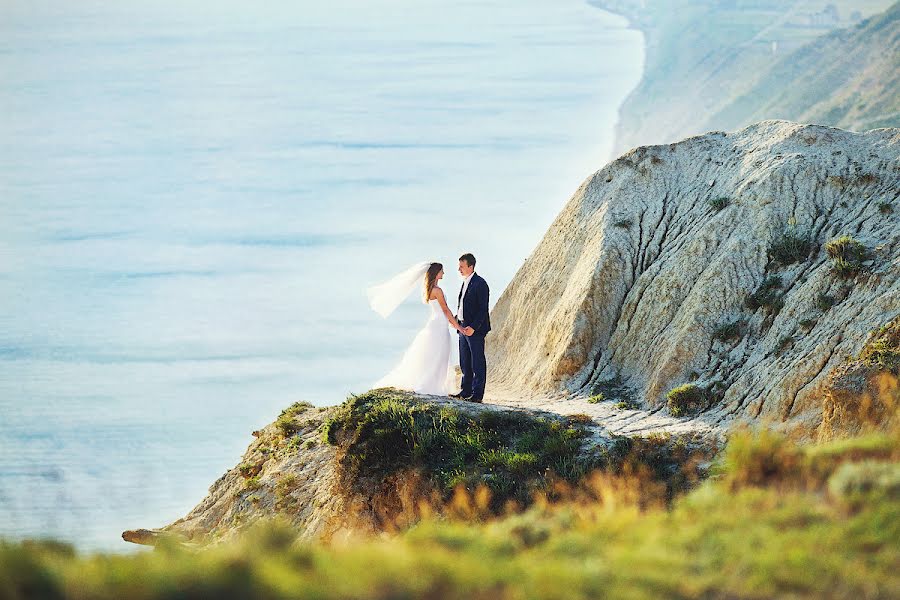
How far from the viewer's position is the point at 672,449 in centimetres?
1653

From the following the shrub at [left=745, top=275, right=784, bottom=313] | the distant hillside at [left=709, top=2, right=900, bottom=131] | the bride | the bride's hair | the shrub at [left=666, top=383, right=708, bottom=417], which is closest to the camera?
the bride's hair

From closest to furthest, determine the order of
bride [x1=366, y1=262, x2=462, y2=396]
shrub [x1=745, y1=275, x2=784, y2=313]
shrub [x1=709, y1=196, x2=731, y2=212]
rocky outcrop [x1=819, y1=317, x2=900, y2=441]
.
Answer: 1. rocky outcrop [x1=819, y1=317, x2=900, y2=441]
2. bride [x1=366, y1=262, x2=462, y2=396]
3. shrub [x1=745, y1=275, x2=784, y2=313]
4. shrub [x1=709, y1=196, x2=731, y2=212]

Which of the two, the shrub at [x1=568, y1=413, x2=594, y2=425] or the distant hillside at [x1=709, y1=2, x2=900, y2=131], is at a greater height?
the distant hillside at [x1=709, y1=2, x2=900, y2=131]

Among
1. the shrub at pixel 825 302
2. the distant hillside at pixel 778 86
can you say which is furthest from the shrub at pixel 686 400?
the distant hillside at pixel 778 86

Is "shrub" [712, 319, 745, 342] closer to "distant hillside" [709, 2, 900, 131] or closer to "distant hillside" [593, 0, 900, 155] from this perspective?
"distant hillside" [593, 0, 900, 155]

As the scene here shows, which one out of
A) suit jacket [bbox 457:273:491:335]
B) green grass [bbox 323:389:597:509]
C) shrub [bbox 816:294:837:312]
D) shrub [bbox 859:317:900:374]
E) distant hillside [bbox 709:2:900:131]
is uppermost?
distant hillside [bbox 709:2:900:131]

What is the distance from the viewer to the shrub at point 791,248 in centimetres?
2084

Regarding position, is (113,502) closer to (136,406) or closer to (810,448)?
(810,448)

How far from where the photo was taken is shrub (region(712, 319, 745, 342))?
20.1m

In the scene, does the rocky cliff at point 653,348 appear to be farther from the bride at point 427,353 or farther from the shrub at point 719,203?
the bride at point 427,353

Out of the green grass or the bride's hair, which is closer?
the green grass

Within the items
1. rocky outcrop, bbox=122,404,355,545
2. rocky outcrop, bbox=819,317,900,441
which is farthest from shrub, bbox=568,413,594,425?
rocky outcrop, bbox=122,404,355,545

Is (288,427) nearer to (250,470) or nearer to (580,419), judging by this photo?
(250,470)

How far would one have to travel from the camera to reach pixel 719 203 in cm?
2322
